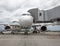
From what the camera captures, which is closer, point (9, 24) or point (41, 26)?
point (41, 26)

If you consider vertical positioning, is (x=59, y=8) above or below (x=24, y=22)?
above

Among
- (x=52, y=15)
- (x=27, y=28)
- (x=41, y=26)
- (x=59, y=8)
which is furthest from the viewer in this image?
(x=52, y=15)

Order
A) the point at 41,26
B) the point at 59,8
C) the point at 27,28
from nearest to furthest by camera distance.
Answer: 1. the point at 27,28
2. the point at 41,26
3. the point at 59,8

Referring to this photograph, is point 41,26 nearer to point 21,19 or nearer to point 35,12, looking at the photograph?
point 35,12

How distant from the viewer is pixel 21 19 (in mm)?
23922

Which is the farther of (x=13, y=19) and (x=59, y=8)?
(x=59, y=8)

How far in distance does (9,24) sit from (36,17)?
4941 mm

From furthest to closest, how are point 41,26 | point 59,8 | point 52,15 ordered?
point 52,15 < point 59,8 < point 41,26

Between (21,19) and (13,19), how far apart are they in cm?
627

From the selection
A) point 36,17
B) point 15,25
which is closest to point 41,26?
point 36,17

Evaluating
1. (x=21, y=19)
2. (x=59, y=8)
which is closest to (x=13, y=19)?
(x=21, y=19)

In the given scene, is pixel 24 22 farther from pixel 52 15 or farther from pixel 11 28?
pixel 52 15

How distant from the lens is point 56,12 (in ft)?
241

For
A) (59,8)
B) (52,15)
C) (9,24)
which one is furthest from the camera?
(52,15)
